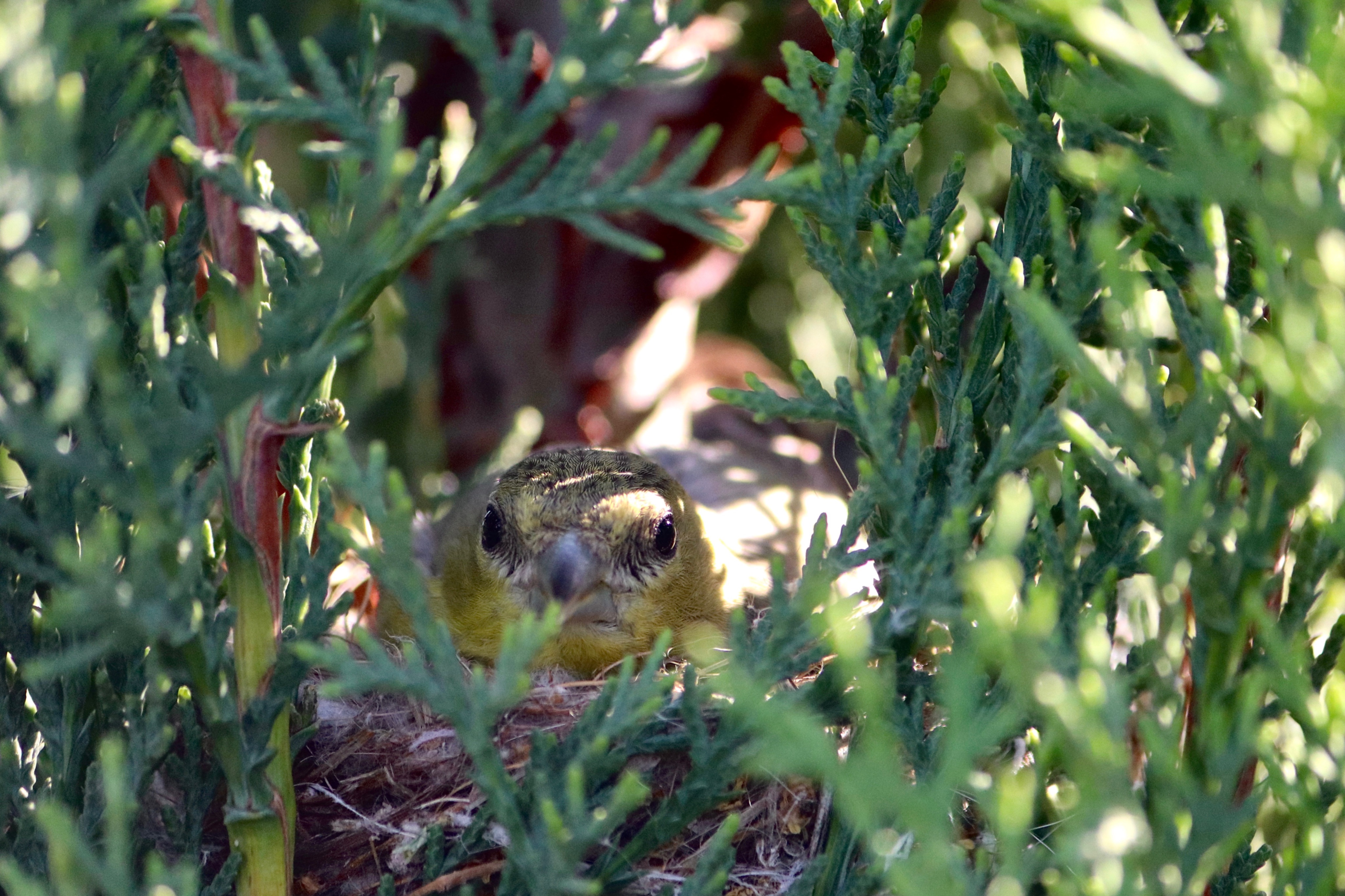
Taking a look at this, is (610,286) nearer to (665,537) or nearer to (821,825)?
(665,537)

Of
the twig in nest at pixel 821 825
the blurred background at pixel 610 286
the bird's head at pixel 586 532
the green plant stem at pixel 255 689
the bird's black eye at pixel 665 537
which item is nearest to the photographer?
the green plant stem at pixel 255 689

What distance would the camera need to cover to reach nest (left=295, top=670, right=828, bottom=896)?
182 centimetres

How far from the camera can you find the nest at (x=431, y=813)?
1817mm

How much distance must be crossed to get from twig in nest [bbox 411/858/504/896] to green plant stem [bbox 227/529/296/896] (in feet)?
0.64

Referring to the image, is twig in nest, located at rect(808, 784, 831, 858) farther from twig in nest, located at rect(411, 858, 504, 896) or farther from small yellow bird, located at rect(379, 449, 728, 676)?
small yellow bird, located at rect(379, 449, 728, 676)

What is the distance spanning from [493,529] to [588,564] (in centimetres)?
33

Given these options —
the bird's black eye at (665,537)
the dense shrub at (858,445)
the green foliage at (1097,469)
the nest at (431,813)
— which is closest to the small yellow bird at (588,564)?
the bird's black eye at (665,537)

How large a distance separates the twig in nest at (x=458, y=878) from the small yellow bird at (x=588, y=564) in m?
0.57

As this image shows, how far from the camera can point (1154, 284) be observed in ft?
5.58

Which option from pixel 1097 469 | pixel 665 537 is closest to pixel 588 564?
pixel 665 537

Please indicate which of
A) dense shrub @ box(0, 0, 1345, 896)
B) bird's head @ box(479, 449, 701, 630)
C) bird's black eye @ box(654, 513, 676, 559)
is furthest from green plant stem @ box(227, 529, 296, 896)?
bird's black eye @ box(654, 513, 676, 559)

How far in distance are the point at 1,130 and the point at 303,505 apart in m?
0.66

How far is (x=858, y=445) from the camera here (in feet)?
5.41

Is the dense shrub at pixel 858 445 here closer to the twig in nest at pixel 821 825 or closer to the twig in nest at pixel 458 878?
the twig in nest at pixel 458 878
